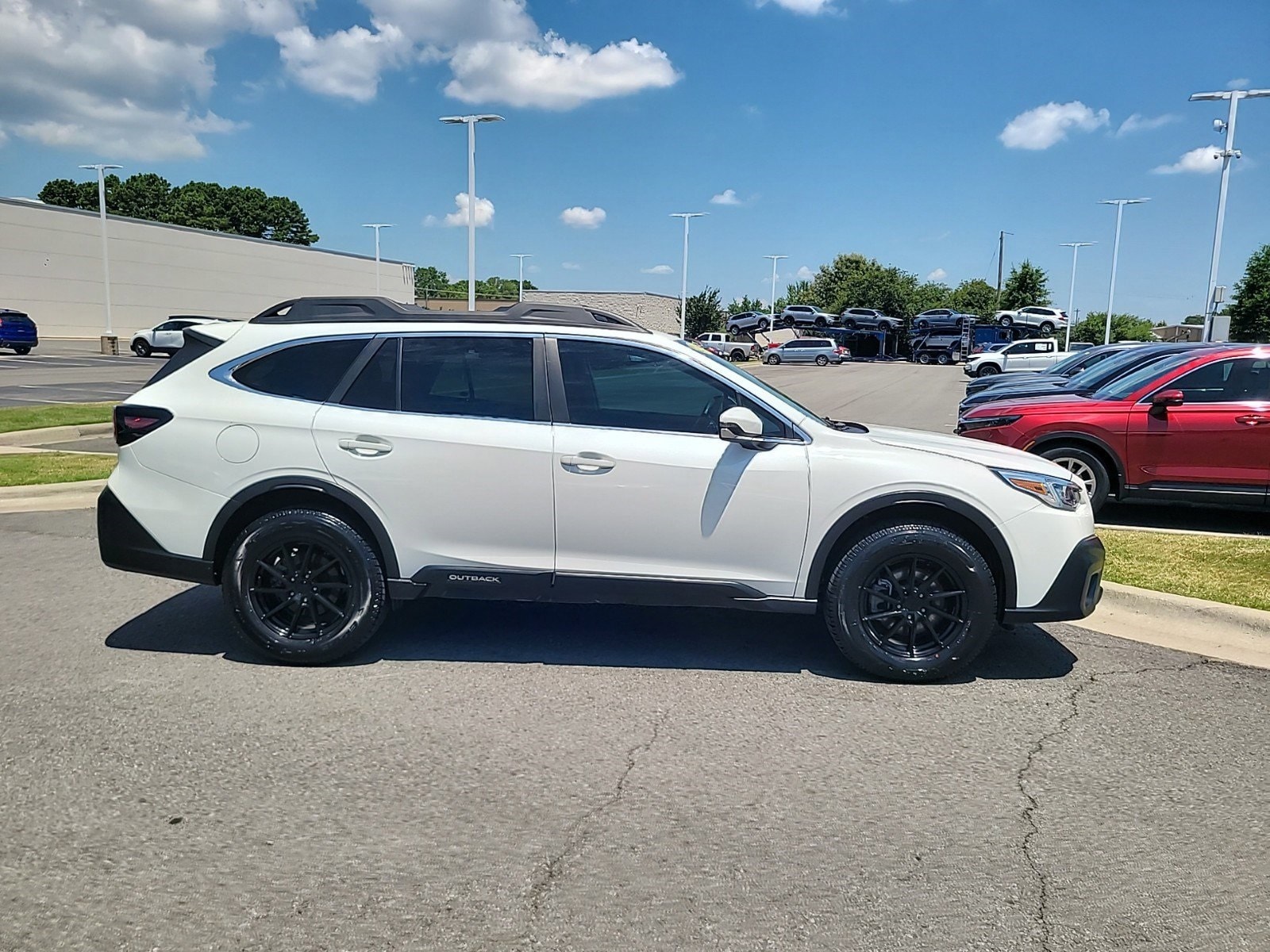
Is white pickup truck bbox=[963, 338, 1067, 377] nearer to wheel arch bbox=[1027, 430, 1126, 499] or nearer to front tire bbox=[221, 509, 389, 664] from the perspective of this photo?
wheel arch bbox=[1027, 430, 1126, 499]

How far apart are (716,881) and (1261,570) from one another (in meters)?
5.41

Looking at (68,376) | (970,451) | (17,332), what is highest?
(17,332)

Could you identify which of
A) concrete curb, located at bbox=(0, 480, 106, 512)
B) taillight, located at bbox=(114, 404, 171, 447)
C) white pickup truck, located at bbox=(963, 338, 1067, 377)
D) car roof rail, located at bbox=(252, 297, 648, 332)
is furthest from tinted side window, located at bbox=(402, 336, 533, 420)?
white pickup truck, located at bbox=(963, 338, 1067, 377)

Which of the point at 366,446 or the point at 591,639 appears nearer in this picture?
the point at 366,446

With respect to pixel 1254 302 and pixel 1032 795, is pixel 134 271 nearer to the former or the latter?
pixel 1032 795

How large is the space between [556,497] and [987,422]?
19.2ft

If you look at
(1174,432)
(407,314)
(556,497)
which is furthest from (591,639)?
(1174,432)

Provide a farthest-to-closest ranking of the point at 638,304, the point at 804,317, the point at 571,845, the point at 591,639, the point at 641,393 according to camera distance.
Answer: the point at 638,304, the point at 804,317, the point at 591,639, the point at 641,393, the point at 571,845

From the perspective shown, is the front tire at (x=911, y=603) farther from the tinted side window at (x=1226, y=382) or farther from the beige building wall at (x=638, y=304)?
the beige building wall at (x=638, y=304)

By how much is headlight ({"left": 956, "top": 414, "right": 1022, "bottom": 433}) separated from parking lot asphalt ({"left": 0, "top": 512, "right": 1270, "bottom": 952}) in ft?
12.7

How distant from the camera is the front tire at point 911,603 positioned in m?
4.52

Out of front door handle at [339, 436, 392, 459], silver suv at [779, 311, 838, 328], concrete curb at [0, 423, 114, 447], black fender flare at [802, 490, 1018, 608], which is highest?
silver suv at [779, 311, 838, 328]

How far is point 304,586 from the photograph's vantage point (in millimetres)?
4746

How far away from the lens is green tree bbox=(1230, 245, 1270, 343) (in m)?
61.2
